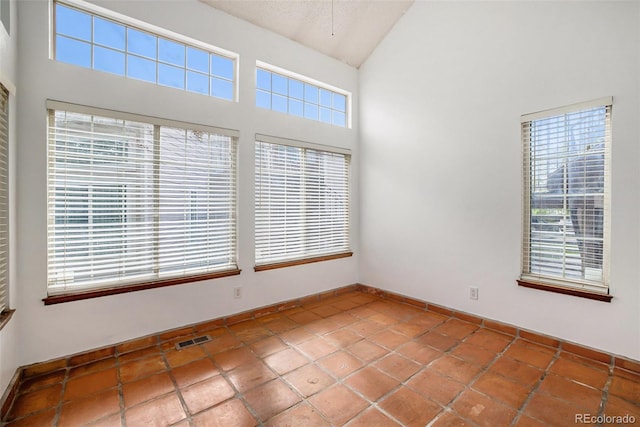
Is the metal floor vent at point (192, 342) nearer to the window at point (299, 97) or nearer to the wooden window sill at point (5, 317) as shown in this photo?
the wooden window sill at point (5, 317)

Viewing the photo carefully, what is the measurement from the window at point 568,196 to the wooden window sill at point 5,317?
3.98 meters

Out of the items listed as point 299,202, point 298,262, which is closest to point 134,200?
point 299,202

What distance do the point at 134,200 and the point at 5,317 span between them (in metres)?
1.11

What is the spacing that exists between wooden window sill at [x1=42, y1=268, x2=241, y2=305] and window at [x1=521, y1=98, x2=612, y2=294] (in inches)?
117

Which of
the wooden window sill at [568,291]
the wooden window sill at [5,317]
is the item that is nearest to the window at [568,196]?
the wooden window sill at [568,291]

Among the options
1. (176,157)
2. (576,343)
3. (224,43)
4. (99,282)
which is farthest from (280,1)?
(576,343)

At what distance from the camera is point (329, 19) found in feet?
11.3

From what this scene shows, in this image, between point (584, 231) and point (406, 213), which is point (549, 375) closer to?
point (584, 231)

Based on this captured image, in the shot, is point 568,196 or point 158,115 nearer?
point 568,196

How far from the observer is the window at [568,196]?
238 centimetres

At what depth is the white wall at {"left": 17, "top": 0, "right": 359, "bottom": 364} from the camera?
2162 mm

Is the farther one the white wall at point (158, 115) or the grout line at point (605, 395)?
the white wall at point (158, 115)

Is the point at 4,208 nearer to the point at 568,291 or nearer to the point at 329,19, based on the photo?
the point at 329,19

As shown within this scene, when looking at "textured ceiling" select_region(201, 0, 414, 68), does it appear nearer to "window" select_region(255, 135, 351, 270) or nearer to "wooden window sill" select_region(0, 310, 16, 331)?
"window" select_region(255, 135, 351, 270)
